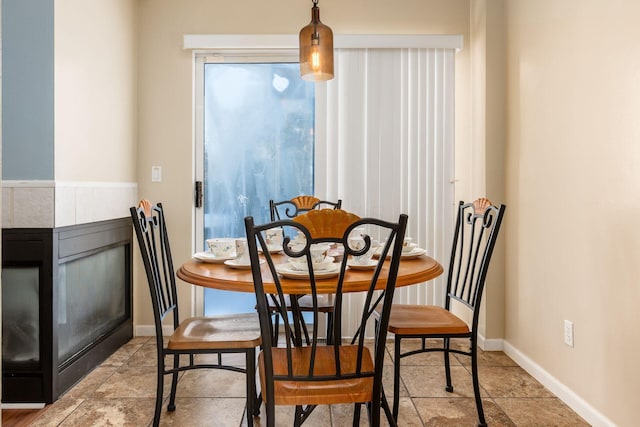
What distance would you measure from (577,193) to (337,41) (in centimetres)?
193

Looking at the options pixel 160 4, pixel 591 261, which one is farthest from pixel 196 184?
pixel 591 261

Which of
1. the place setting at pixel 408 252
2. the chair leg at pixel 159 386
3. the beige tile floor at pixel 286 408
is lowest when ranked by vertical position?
the beige tile floor at pixel 286 408

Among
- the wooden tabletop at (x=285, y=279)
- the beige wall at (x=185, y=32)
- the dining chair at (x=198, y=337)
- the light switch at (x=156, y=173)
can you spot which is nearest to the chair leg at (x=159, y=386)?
the dining chair at (x=198, y=337)

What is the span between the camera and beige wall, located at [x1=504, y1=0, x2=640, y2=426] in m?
1.96

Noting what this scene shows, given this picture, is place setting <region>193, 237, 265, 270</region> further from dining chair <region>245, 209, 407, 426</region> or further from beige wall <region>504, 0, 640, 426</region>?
beige wall <region>504, 0, 640, 426</region>

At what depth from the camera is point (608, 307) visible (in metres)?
2.09

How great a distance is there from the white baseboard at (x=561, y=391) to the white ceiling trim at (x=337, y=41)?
6.97 feet

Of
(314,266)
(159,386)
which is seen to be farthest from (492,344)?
(159,386)

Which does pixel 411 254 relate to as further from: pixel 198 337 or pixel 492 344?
pixel 492 344

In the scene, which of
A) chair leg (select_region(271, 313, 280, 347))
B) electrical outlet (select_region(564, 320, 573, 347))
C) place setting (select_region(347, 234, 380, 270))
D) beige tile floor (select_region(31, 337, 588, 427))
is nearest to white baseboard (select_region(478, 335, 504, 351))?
beige tile floor (select_region(31, 337, 588, 427))

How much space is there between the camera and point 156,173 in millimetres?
3486

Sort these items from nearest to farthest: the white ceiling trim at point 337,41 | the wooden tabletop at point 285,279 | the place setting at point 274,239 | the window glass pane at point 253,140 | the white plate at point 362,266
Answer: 1. the wooden tabletop at point 285,279
2. the white plate at point 362,266
3. the place setting at point 274,239
4. the white ceiling trim at point 337,41
5. the window glass pane at point 253,140

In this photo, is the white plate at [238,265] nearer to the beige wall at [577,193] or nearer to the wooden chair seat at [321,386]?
the wooden chair seat at [321,386]

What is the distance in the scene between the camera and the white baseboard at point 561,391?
2.14m
